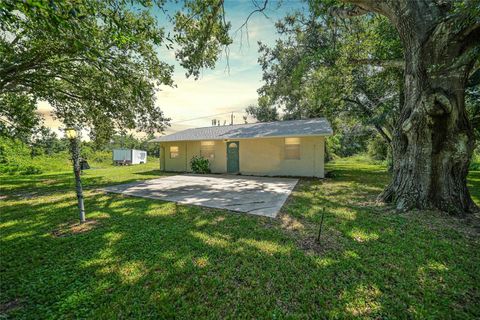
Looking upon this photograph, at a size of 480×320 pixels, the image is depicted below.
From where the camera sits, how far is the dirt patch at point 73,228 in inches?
156

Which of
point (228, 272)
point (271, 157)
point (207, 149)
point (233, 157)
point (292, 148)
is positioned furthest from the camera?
point (207, 149)

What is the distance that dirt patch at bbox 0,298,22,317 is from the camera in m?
2.09

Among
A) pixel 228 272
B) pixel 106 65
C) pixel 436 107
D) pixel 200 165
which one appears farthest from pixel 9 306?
pixel 200 165

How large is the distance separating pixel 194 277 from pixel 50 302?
1.58 metres

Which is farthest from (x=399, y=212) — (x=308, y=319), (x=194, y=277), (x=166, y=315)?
(x=166, y=315)

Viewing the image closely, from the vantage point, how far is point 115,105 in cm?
883

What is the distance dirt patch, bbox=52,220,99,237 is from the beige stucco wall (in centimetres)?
917

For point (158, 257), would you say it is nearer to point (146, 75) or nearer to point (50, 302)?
point (50, 302)

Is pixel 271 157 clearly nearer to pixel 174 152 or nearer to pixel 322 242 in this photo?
pixel 174 152

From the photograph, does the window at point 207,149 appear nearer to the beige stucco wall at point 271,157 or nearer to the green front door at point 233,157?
the beige stucco wall at point 271,157

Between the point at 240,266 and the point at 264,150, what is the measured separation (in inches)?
388

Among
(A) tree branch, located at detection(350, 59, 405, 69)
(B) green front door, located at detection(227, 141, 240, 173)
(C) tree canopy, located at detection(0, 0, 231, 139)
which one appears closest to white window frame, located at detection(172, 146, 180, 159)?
(B) green front door, located at detection(227, 141, 240, 173)

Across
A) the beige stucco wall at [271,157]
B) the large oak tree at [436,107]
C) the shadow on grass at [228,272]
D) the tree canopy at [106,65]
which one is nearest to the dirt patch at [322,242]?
the shadow on grass at [228,272]

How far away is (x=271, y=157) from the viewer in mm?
12180
